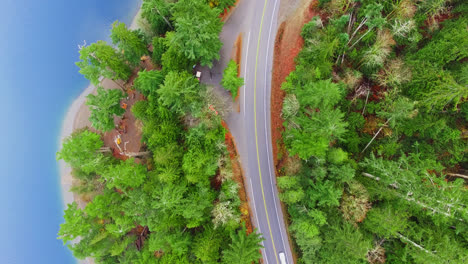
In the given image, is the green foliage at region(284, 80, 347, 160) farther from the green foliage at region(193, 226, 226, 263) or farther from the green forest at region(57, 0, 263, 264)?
the green foliage at region(193, 226, 226, 263)

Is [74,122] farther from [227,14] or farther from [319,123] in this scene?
[319,123]

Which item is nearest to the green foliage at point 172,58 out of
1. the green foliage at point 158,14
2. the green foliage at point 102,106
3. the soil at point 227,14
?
the green foliage at point 158,14

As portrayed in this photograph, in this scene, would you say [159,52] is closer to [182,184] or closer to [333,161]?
[182,184]

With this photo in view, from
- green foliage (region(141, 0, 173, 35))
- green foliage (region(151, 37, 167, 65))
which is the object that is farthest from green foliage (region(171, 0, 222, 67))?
green foliage (region(151, 37, 167, 65))

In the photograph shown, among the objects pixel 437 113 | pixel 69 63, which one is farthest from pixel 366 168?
pixel 69 63

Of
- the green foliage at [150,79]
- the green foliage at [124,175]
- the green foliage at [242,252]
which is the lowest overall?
the green foliage at [242,252]

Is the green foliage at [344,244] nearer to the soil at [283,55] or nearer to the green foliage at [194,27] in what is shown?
the soil at [283,55]
